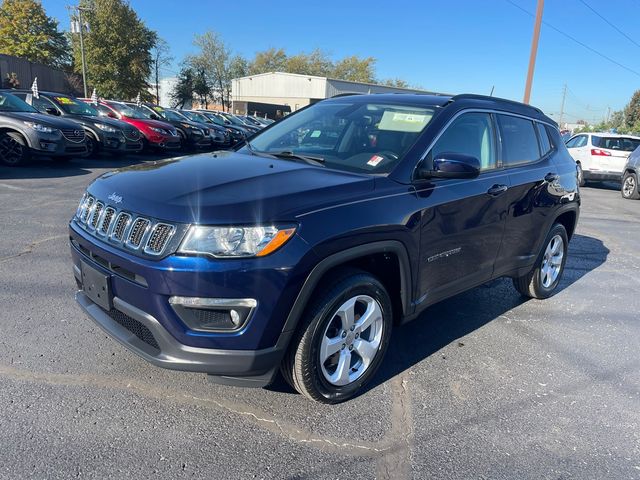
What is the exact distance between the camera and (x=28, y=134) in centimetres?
1016

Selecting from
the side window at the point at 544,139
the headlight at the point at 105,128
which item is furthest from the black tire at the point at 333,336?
the headlight at the point at 105,128

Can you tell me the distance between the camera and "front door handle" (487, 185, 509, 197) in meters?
3.71

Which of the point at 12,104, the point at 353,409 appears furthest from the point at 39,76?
the point at 353,409

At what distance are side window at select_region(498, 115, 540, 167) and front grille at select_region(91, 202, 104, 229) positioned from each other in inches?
119

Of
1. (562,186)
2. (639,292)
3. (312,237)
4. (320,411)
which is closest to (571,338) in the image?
(562,186)

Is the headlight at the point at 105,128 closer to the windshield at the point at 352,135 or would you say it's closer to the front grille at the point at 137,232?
the windshield at the point at 352,135

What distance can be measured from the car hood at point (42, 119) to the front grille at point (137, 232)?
950cm

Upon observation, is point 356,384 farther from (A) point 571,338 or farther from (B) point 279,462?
(A) point 571,338

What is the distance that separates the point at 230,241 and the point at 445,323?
101 inches

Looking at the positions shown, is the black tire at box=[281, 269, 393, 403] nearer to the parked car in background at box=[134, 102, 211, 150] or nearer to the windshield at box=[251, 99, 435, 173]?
the windshield at box=[251, 99, 435, 173]

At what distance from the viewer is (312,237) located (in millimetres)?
2475

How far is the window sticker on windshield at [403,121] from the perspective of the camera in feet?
11.2

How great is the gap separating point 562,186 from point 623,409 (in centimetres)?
229

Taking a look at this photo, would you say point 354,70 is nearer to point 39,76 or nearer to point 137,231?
point 39,76
